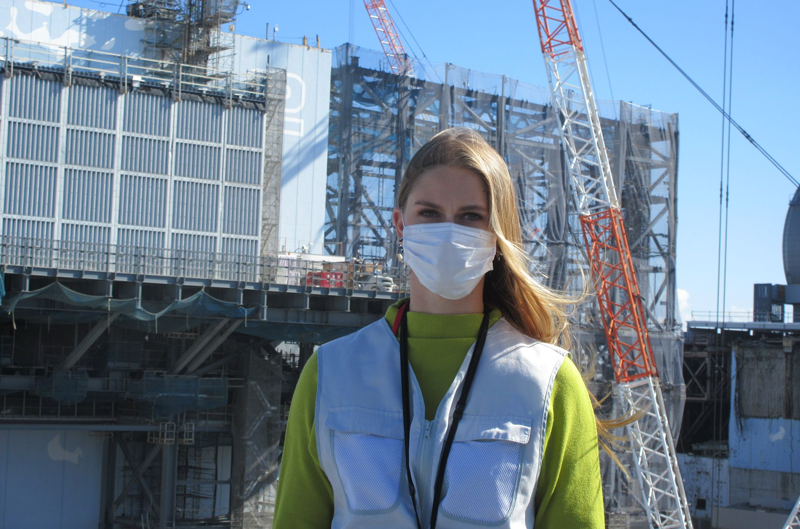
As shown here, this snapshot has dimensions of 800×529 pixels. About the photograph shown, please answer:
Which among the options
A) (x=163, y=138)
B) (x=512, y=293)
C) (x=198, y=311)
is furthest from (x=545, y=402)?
(x=163, y=138)

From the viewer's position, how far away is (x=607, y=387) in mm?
51844

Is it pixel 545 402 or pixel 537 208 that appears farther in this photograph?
Answer: pixel 537 208

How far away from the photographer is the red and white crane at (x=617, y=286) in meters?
49.3

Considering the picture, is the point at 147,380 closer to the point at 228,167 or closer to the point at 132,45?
the point at 228,167

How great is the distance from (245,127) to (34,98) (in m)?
9.36

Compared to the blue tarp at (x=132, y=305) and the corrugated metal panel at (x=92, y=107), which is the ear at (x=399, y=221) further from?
the corrugated metal panel at (x=92, y=107)

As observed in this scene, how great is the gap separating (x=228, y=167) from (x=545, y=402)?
36.7 metres

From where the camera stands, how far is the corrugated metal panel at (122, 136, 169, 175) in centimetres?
3706

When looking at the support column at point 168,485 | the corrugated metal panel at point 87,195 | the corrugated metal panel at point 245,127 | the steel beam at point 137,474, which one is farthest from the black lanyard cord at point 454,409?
the corrugated metal panel at point 245,127

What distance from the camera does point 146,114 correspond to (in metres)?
37.5

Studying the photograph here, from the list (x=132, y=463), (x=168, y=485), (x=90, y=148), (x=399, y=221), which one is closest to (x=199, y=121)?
(x=90, y=148)

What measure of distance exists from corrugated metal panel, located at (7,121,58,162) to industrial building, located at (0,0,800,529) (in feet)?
0.20

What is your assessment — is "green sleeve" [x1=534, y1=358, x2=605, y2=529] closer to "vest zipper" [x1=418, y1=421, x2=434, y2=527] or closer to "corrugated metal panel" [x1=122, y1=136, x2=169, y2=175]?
"vest zipper" [x1=418, y1=421, x2=434, y2=527]

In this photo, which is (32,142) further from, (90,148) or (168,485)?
(168,485)
